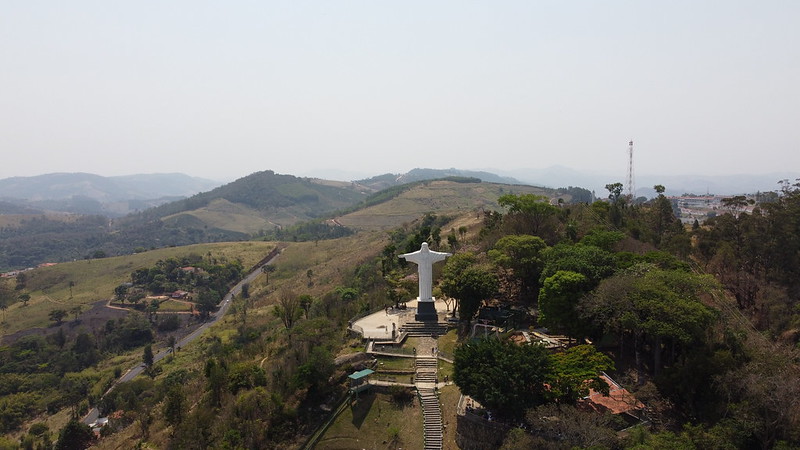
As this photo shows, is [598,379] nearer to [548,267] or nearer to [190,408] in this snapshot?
[548,267]

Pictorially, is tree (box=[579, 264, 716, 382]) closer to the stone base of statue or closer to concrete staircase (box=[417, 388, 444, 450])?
concrete staircase (box=[417, 388, 444, 450])

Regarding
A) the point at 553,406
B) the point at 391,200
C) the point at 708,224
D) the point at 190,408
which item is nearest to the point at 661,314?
the point at 553,406

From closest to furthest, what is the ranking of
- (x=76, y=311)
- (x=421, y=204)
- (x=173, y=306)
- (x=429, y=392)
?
(x=429, y=392) < (x=76, y=311) < (x=173, y=306) < (x=421, y=204)

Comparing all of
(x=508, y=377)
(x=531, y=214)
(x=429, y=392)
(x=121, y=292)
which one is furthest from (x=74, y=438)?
(x=121, y=292)

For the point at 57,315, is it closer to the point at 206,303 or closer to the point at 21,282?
the point at 206,303

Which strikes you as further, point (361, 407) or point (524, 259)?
point (524, 259)

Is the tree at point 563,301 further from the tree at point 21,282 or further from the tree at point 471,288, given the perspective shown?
the tree at point 21,282
